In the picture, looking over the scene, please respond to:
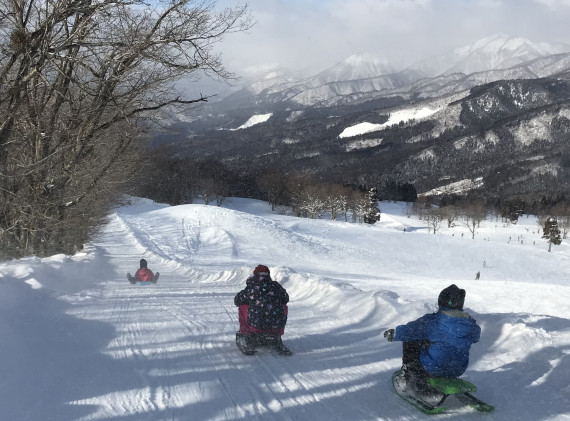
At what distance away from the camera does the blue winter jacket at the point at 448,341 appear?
170 inches

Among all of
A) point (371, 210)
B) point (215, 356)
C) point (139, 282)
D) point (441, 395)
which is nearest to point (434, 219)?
point (371, 210)

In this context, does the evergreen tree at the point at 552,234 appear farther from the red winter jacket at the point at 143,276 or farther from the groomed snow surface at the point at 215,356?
the groomed snow surface at the point at 215,356

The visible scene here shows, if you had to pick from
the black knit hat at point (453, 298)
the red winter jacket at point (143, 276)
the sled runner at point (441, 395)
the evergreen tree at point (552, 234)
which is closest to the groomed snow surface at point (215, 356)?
the sled runner at point (441, 395)

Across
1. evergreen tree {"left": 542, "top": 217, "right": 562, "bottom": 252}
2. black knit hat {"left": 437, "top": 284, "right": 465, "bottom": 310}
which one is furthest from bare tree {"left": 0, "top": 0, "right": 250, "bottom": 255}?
evergreen tree {"left": 542, "top": 217, "right": 562, "bottom": 252}

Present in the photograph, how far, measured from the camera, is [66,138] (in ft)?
26.9

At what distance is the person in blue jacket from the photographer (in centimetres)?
433

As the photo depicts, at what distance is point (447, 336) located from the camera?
14.3ft

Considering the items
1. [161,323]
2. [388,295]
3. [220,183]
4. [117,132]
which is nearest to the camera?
[161,323]

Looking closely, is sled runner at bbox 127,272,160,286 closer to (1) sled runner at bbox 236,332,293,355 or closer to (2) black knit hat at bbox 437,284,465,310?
(1) sled runner at bbox 236,332,293,355

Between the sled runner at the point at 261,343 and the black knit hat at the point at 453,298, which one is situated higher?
the black knit hat at the point at 453,298

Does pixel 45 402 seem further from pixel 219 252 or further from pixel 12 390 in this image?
pixel 219 252

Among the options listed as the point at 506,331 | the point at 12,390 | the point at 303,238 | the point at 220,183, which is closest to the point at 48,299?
the point at 12,390

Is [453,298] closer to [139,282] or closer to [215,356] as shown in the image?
[215,356]

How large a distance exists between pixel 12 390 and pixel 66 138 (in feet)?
17.5
